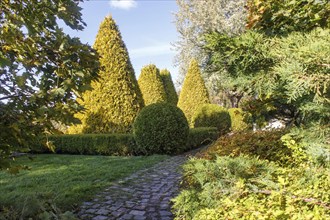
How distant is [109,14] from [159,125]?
469cm

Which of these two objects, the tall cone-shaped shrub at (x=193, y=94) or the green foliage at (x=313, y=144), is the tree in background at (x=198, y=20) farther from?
the green foliage at (x=313, y=144)

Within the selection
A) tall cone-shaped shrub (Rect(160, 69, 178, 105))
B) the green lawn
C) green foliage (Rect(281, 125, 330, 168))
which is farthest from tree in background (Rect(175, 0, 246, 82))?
green foliage (Rect(281, 125, 330, 168))

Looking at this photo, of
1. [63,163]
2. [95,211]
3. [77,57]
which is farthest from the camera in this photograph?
[63,163]

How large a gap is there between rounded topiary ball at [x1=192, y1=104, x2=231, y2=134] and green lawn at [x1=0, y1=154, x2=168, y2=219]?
5664 mm

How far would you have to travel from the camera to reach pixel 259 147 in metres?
4.95

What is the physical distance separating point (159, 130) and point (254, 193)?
666 cm

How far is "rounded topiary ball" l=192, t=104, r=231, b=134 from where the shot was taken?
1347cm

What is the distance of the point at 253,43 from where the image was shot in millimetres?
2789

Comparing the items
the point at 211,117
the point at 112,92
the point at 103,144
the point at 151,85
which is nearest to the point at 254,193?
the point at 103,144

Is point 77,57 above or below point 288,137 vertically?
above

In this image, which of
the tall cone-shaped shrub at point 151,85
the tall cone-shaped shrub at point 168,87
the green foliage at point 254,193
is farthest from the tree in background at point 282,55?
the tall cone-shaped shrub at point 168,87

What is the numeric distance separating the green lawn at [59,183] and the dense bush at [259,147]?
7.20 ft

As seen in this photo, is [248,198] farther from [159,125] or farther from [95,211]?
[159,125]

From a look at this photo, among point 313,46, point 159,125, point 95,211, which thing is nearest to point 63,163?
point 159,125
